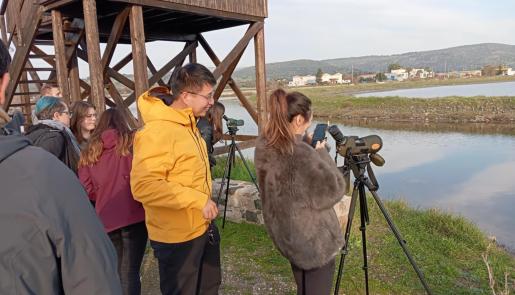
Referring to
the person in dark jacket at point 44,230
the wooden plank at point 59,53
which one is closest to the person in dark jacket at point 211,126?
the wooden plank at point 59,53

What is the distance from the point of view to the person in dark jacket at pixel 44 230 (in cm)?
99

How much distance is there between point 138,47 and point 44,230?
5386 mm

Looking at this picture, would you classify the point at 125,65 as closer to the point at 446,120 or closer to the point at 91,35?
the point at 91,35

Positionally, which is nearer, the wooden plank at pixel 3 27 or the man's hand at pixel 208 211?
the man's hand at pixel 208 211

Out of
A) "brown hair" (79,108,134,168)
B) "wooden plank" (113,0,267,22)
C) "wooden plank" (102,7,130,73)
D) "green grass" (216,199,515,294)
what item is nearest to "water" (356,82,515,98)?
"wooden plank" (113,0,267,22)

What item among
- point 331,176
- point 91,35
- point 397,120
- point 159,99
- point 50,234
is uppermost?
point 91,35

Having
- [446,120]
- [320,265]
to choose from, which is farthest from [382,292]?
[446,120]

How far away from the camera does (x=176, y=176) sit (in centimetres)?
233

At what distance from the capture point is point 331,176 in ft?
7.96

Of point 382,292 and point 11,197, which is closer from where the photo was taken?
point 11,197

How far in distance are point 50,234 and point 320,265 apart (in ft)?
6.04

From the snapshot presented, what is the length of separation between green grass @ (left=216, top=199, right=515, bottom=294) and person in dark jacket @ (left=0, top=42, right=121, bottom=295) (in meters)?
3.05

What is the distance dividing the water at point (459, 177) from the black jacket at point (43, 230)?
26.9 feet

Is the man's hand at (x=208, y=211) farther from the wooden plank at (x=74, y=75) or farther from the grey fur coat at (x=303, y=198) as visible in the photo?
the wooden plank at (x=74, y=75)
